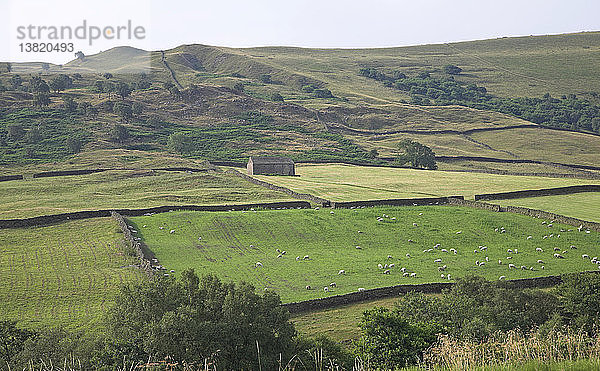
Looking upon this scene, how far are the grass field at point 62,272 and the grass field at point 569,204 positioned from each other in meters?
39.5

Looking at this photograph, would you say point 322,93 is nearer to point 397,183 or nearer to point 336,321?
point 397,183

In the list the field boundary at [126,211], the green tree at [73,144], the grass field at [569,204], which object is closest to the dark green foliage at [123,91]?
the green tree at [73,144]

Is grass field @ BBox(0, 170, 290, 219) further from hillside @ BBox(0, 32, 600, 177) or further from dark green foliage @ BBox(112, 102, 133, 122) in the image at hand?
dark green foliage @ BBox(112, 102, 133, 122)

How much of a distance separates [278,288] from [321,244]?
41.7 feet

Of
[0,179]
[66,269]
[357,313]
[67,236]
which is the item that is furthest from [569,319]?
[0,179]

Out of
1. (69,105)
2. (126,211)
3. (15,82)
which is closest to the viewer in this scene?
(126,211)

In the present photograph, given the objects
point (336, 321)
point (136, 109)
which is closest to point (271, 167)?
point (136, 109)

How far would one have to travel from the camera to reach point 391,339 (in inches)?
858

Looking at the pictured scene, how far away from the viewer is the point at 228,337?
22.1 meters

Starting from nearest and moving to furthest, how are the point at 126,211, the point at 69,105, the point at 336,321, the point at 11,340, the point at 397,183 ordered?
the point at 11,340, the point at 336,321, the point at 126,211, the point at 397,183, the point at 69,105

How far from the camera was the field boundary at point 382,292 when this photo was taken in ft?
109

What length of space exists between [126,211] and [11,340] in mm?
31052

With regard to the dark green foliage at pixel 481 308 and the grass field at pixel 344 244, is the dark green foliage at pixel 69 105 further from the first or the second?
the dark green foliage at pixel 481 308

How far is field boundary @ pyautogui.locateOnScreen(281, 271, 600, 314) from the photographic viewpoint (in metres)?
33.2
